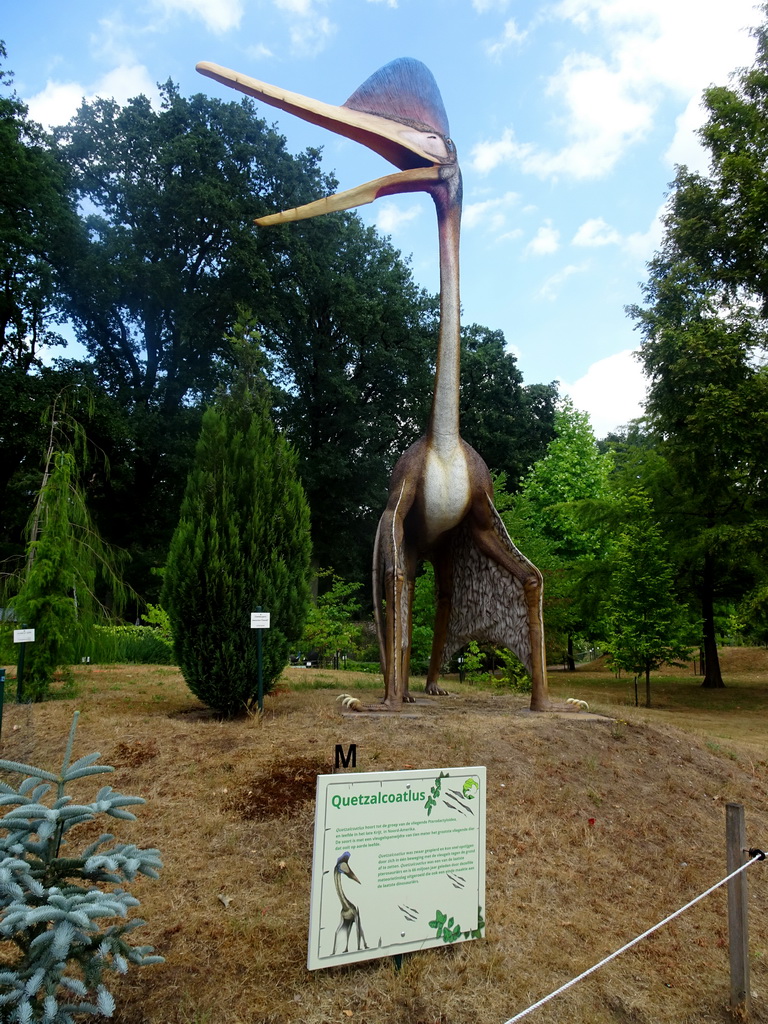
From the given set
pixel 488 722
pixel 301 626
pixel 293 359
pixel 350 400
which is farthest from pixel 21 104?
pixel 488 722

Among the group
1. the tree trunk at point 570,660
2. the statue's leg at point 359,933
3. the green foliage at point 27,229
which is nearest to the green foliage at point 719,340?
the tree trunk at point 570,660

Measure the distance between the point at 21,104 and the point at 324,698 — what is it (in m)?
22.1

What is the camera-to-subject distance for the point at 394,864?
313cm

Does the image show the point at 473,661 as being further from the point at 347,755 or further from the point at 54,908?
the point at 54,908

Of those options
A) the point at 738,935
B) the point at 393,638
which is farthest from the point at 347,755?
the point at 738,935

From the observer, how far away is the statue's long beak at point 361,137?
714cm

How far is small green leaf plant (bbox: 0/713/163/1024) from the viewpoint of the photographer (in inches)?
88.6

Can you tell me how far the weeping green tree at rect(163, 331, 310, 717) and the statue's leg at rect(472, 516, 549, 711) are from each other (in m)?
2.08

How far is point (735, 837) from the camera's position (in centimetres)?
355

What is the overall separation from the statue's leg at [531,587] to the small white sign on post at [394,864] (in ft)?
13.1

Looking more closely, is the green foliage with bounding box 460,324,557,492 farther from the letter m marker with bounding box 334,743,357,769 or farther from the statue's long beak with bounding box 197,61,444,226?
the letter m marker with bounding box 334,743,357,769

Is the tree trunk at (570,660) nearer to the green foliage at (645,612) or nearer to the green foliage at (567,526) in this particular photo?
the green foliage at (567,526)

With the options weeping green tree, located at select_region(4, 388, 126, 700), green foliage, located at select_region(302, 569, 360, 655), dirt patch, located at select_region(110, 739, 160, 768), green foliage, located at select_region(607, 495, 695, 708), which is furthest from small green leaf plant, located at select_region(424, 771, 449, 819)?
green foliage, located at select_region(607, 495, 695, 708)

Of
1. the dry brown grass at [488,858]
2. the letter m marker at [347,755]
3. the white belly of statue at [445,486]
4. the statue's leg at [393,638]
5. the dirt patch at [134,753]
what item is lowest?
the dry brown grass at [488,858]
